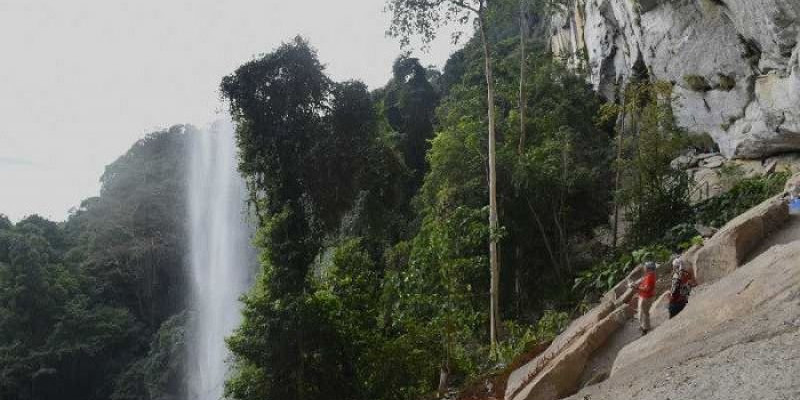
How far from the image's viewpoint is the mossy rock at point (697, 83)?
1432 cm

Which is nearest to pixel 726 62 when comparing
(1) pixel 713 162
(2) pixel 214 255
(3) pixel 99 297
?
(1) pixel 713 162

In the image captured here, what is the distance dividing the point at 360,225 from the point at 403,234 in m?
4.74

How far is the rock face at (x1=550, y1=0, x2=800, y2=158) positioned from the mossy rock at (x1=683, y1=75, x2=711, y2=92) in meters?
0.02

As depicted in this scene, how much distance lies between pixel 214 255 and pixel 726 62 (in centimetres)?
2650

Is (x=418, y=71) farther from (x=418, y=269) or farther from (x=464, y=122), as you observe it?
(x=418, y=269)

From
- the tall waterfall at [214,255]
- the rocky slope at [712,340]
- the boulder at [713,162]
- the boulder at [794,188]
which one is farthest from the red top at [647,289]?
the tall waterfall at [214,255]

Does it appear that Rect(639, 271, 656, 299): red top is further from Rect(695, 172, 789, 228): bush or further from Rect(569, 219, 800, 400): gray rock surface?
Rect(695, 172, 789, 228): bush

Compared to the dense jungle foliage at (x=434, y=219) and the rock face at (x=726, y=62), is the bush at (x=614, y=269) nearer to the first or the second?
the dense jungle foliage at (x=434, y=219)

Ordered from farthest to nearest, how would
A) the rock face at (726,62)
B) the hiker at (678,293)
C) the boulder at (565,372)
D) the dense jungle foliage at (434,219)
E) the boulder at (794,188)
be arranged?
the dense jungle foliage at (434,219) → the rock face at (726,62) → the boulder at (794,188) → the hiker at (678,293) → the boulder at (565,372)

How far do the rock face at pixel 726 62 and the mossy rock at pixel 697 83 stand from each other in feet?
0.08

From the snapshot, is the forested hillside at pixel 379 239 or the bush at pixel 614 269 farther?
the bush at pixel 614 269

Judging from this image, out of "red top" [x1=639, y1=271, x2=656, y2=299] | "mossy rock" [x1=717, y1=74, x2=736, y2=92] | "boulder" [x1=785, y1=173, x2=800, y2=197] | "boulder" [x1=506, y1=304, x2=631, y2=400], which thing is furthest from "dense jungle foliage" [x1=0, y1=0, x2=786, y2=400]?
"red top" [x1=639, y1=271, x2=656, y2=299]

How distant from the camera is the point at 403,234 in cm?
1947

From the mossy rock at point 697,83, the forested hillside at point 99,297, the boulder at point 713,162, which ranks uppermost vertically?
the mossy rock at point 697,83
